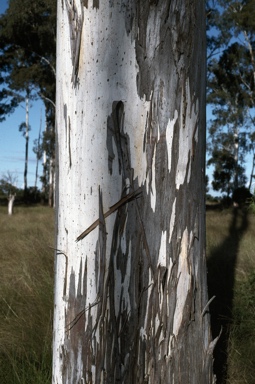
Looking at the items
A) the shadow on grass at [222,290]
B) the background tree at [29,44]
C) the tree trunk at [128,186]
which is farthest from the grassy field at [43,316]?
the background tree at [29,44]

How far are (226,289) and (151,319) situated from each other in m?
2.33

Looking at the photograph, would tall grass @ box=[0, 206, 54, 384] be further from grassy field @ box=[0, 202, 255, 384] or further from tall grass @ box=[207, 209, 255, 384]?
tall grass @ box=[207, 209, 255, 384]

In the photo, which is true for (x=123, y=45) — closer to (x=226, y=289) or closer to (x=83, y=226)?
(x=83, y=226)

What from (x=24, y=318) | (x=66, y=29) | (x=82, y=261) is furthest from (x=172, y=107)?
(x=24, y=318)

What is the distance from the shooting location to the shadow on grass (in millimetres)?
2236

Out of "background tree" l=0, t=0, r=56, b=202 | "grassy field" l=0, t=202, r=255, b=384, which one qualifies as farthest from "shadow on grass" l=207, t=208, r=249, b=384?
"background tree" l=0, t=0, r=56, b=202

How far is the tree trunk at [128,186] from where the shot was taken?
3.73 feet

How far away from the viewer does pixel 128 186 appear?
3.75 feet

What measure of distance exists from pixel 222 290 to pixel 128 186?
2.46 m

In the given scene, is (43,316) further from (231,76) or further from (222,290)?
(231,76)

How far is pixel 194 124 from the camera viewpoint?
1.23 m

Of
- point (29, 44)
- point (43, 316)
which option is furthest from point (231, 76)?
point (43, 316)

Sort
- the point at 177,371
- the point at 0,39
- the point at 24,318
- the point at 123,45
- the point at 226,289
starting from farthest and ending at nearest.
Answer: the point at 0,39 < the point at 226,289 < the point at 24,318 < the point at 177,371 < the point at 123,45

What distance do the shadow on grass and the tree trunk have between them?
66 centimetres
